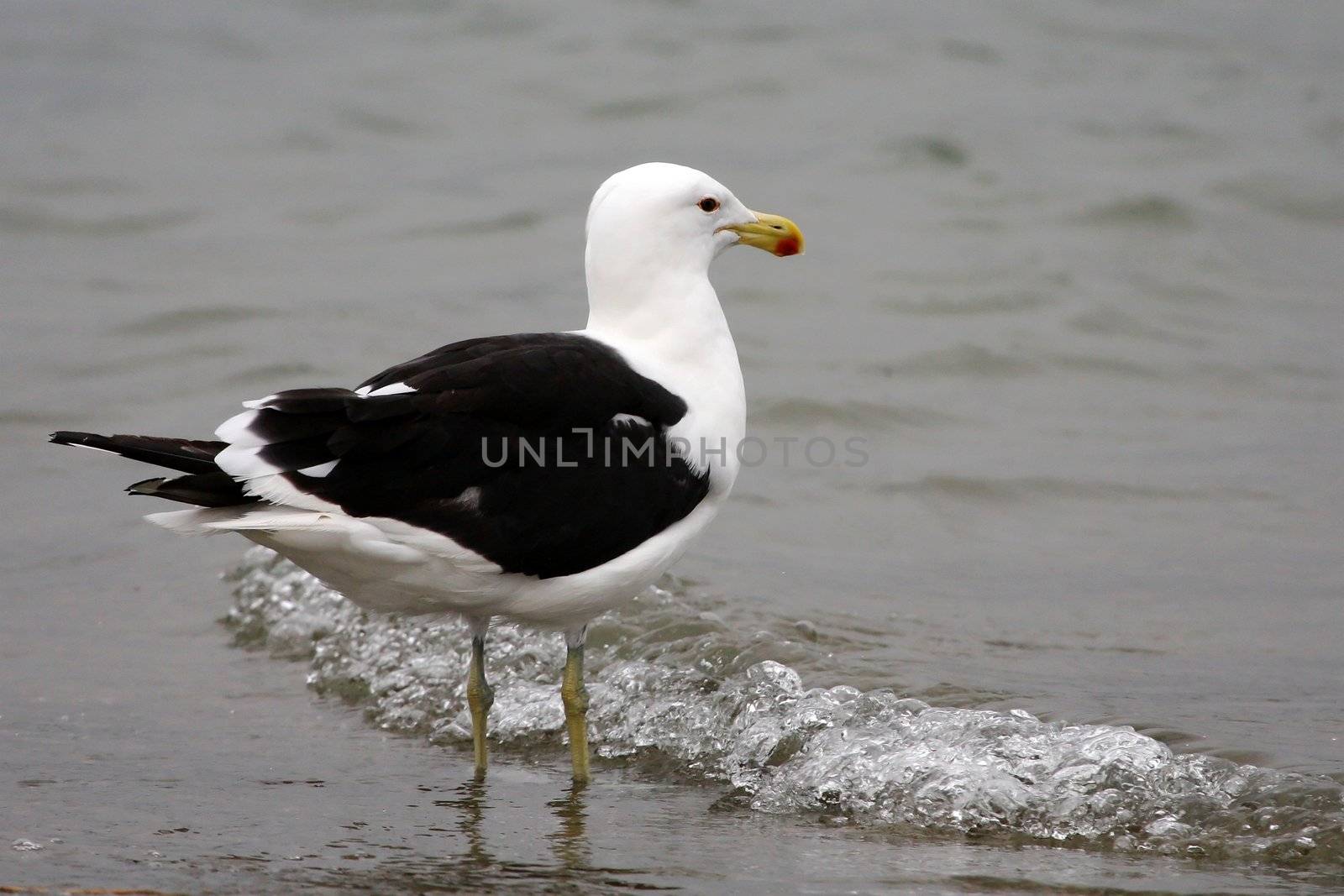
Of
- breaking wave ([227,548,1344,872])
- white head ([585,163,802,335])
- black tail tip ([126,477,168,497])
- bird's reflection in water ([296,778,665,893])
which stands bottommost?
bird's reflection in water ([296,778,665,893])

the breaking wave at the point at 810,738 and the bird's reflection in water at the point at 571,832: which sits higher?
the breaking wave at the point at 810,738

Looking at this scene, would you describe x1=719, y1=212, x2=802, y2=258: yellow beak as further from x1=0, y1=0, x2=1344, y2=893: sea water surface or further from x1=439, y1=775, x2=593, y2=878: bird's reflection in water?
x1=439, y1=775, x2=593, y2=878: bird's reflection in water

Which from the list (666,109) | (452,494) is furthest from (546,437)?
(666,109)

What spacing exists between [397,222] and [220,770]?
782cm

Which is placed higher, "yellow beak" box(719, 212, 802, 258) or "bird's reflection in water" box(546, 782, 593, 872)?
"yellow beak" box(719, 212, 802, 258)

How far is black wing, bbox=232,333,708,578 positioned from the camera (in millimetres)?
3893

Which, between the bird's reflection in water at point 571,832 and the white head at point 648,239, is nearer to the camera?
the bird's reflection in water at point 571,832

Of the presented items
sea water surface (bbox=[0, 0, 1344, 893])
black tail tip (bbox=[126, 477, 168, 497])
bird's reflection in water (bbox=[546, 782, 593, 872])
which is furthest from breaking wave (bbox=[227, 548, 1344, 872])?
black tail tip (bbox=[126, 477, 168, 497])

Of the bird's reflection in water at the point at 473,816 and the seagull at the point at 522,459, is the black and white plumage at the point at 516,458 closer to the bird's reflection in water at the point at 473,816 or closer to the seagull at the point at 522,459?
the seagull at the point at 522,459

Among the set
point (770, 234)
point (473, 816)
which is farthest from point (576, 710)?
point (770, 234)

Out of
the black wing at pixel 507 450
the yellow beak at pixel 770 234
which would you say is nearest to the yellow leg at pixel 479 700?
the black wing at pixel 507 450

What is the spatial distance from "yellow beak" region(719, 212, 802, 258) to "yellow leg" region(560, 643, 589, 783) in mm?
1318

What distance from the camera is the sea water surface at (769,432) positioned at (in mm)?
4051

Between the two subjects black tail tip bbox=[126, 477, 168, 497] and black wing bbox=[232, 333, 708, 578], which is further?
black wing bbox=[232, 333, 708, 578]
